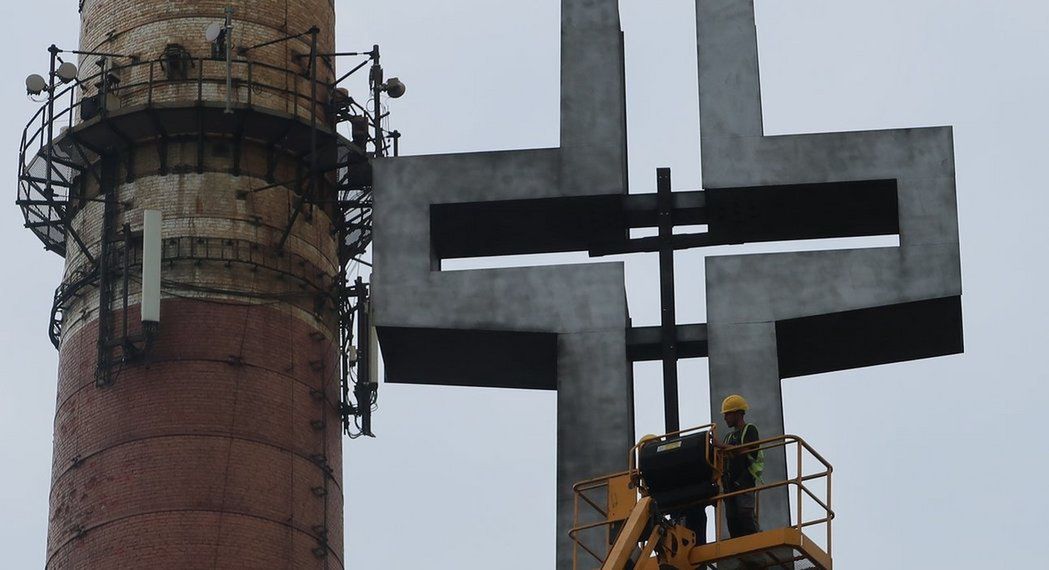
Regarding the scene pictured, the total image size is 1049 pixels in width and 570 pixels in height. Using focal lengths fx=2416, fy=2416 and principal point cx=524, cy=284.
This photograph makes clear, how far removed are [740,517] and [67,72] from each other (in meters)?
28.5

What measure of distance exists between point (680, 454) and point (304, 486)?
23887 millimetres

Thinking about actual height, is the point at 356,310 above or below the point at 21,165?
below

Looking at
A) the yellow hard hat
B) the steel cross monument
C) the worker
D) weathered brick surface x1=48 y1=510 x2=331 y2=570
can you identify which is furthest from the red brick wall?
the worker

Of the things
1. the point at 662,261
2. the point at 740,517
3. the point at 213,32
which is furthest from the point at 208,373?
the point at 740,517

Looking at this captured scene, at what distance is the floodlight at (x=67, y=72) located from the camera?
49375 millimetres

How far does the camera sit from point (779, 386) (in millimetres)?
25828

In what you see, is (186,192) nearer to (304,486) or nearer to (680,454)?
(304,486)

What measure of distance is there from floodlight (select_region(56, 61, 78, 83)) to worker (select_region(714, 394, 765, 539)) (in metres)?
27.9

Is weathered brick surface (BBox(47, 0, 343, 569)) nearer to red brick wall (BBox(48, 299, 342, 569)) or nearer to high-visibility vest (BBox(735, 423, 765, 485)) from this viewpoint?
red brick wall (BBox(48, 299, 342, 569))

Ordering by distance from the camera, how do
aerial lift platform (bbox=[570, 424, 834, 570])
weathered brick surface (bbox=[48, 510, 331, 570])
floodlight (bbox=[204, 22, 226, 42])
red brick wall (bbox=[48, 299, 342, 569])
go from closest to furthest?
aerial lift platform (bbox=[570, 424, 834, 570])
weathered brick surface (bbox=[48, 510, 331, 570])
red brick wall (bbox=[48, 299, 342, 569])
floodlight (bbox=[204, 22, 226, 42])

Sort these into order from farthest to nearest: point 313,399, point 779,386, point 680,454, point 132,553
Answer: point 313,399 → point 132,553 → point 779,386 → point 680,454

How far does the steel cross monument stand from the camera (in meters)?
26.0

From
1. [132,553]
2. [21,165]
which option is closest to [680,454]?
[132,553]

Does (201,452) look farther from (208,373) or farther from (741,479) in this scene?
(741,479)
